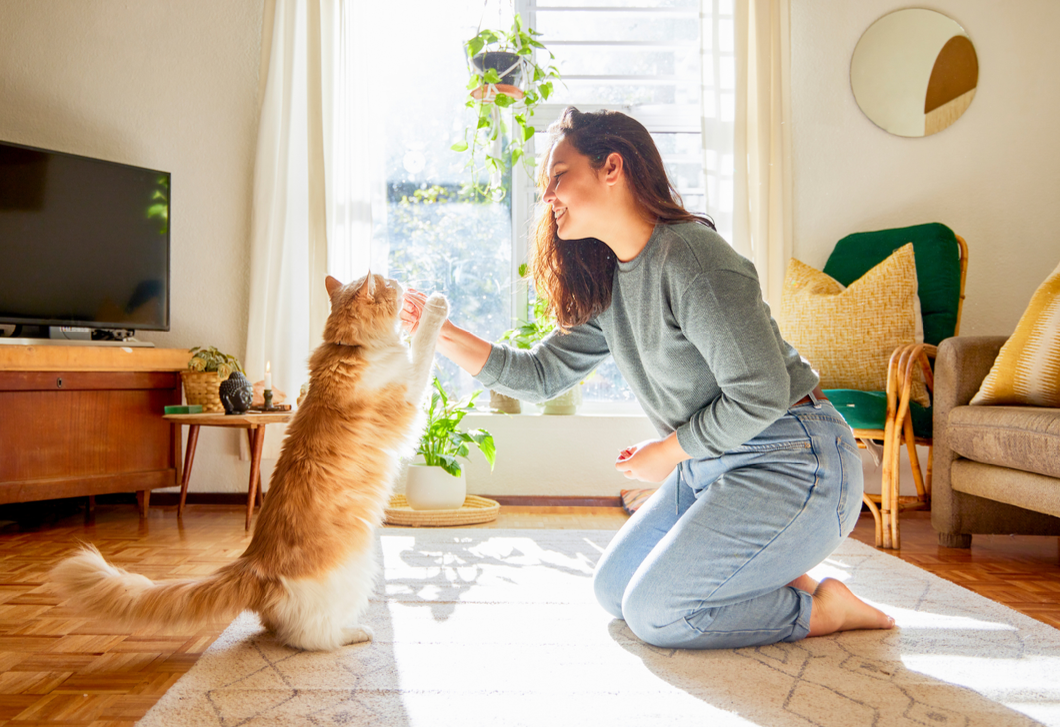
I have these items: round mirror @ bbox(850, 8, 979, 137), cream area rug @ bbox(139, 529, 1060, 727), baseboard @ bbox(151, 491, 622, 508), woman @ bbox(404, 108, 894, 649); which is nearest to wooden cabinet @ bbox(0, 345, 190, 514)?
baseboard @ bbox(151, 491, 622, 508)

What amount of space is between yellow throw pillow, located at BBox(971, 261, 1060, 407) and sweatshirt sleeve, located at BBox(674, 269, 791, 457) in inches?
51.1

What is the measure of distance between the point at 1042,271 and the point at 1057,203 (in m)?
0.32

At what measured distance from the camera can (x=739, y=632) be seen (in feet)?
4.42

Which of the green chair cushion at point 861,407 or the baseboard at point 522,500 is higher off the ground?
the green chair cushion at point 861,407

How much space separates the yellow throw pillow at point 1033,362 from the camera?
208cm

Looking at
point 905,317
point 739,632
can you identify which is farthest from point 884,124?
point 739,632

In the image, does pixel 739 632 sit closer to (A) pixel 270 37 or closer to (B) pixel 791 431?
(B) pixel 791 431

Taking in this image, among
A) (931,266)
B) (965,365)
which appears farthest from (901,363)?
(931,266)

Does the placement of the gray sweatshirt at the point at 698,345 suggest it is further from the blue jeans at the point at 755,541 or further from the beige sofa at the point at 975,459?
the beige sofa at the point at 975,459

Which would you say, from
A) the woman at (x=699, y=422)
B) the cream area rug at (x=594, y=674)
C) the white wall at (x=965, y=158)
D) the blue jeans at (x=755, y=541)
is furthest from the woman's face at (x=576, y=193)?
the white wall at (x=965, y=158)

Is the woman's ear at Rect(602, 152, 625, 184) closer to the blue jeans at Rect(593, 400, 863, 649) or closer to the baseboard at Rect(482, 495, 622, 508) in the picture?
the blue jeans at Rect(593, 400, 863, 649)

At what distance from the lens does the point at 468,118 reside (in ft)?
11.4

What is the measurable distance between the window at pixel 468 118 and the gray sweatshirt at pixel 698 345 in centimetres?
195

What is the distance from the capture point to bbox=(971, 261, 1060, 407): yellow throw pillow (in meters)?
2.08
